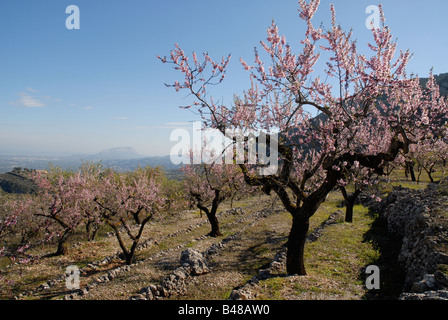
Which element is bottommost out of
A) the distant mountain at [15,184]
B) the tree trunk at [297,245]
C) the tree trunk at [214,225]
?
the distant mountain at [15,184]

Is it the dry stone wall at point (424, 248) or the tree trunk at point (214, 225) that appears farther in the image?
the tree trunk at point (214, 225)

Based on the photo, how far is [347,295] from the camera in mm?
8820

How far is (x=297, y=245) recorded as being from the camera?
1016 centimetres

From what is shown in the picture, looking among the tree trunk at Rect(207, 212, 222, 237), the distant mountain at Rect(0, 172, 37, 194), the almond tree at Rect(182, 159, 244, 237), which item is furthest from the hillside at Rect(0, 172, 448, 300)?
the distant mountain at Rect(0, 172, 37, 194)

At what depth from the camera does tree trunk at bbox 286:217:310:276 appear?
33.1 feet

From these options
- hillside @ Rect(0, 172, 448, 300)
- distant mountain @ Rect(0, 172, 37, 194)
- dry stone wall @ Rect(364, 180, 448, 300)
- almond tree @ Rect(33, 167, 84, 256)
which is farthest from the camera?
distant mountain @ Rect(0, 172, 37, 194)

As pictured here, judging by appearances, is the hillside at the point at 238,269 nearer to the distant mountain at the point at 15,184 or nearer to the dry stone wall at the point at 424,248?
the dry stone wall at the point at 424,248

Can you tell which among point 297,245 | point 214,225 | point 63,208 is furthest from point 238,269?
point 63,208

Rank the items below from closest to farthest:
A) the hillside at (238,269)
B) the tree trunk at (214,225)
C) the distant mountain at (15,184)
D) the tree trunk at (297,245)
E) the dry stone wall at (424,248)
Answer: the dry stone wall at (424,248), the hillside at (238,269), the tree trunk at (297,245), the tree trunk at (214,225), the distant mountain at (15,184)

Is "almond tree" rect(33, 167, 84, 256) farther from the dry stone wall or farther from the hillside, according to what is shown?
the dry stone wall

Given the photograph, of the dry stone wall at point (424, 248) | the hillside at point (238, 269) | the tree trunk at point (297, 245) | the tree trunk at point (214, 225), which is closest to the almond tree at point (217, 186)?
the tree trunk at point (214, 225)

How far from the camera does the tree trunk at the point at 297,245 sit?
10.1m

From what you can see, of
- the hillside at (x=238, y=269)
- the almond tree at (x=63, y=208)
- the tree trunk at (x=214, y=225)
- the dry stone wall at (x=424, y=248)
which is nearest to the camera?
the dry stone wall at (x=424, y=248)
